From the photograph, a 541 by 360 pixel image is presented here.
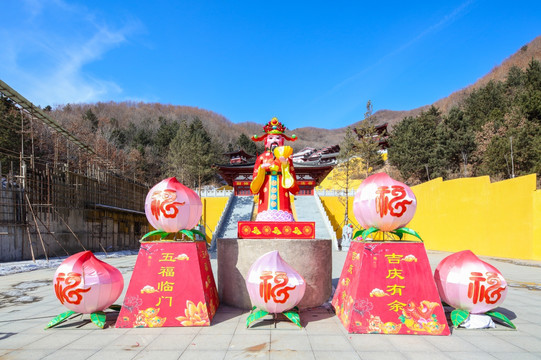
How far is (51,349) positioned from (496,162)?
73.9 ft

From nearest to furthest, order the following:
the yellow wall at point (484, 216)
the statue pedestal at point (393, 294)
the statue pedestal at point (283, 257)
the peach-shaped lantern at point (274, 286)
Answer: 1. the statue pedestal at point (393, 294)
2. the peach-shaped lantern at point (274, 286)
3. the statue pedestal at point (283, 257)
4. the yellow wall at point (484, 216)

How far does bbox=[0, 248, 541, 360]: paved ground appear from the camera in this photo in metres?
3.35

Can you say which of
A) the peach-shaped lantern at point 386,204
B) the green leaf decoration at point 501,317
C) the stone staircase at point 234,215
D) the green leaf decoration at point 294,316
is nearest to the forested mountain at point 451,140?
the stone staircase at point 234,215

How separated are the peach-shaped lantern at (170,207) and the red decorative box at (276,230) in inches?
37.1

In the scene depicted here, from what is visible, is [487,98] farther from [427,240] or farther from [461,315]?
[461,315]

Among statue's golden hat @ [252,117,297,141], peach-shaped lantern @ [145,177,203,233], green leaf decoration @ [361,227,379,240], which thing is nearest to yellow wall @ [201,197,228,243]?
statue's golden hat @ [252,117,297,141]

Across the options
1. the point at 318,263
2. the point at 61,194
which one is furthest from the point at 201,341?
the point at 61,194

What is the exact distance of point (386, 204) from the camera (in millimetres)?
4223

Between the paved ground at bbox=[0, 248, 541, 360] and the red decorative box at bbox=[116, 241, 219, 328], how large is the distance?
15 centimetres

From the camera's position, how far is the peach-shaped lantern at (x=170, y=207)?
446 centimetres

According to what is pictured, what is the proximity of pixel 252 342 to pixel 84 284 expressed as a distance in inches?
90.7

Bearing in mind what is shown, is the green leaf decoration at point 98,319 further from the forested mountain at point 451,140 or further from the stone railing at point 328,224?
the forested mountain at point 451,140

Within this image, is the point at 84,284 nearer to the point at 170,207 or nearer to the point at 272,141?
the point at 170,207

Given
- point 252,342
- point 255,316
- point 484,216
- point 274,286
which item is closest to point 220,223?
point 484,216
